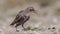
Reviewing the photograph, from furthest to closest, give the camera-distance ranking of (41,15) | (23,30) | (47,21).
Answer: (41,15) < (47,21) < (23,30)

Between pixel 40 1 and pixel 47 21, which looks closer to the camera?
pixel 47 21

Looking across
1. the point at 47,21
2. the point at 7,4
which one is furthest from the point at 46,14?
the point at 7,4

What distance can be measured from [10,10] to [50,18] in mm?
2222

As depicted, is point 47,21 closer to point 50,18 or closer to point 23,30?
point 50,18

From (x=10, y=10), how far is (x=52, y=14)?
1920mm

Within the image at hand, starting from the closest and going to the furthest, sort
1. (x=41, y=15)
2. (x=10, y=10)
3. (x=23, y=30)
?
(x=23, y=30), (x=41, y=15), (x=10, y=10)

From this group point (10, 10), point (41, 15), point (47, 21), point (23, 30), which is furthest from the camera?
point (10, 10)

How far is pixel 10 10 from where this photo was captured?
14.5 m

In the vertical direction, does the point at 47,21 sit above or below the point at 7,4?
below

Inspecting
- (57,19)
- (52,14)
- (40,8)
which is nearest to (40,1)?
(40,8)

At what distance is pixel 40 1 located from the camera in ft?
49.5

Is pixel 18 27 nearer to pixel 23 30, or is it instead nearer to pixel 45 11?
pixel 23 30

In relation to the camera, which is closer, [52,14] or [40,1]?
[52,14]

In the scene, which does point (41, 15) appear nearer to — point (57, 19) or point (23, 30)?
point (57, 19)
